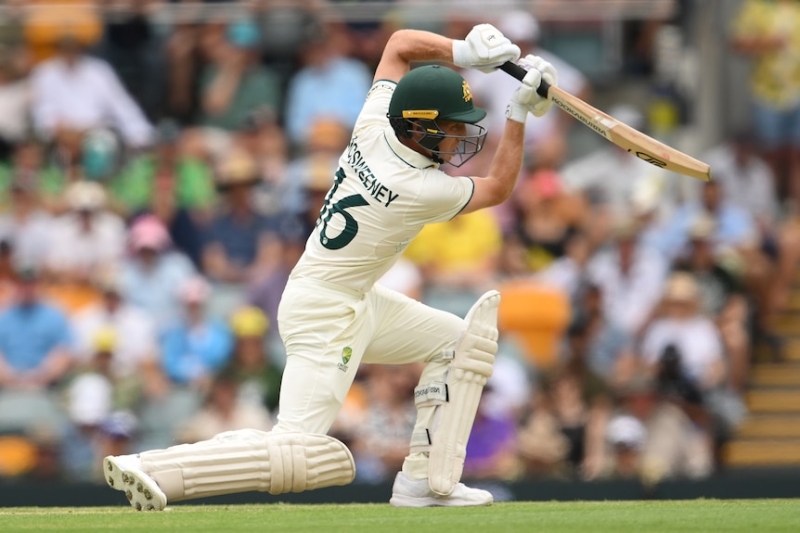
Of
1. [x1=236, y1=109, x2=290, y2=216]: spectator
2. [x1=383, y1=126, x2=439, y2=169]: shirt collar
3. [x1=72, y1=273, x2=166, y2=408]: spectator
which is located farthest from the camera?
[x1=236, y1=109, x2=290, y2=216]: spectator

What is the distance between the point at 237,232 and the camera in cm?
980

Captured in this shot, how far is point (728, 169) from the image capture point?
407 inches

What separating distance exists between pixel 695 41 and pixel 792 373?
2638mm

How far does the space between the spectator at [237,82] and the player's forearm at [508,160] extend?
4588mm

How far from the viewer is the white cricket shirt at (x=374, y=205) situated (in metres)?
5.86

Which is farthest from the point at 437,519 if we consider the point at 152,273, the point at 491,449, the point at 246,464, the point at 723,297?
the point at 152,273

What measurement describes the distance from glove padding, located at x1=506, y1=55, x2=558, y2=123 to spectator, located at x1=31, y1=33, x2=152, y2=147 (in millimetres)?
4779

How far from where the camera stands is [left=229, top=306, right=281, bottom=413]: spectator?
8.73 metres

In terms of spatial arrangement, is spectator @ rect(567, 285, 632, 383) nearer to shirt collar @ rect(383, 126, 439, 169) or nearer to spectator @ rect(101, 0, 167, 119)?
shirt collar @ rect(383, 126, 439, 169)

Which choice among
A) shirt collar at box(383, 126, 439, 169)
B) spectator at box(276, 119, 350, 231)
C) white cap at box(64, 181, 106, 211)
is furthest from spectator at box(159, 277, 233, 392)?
shirt collar at box(383, 126, 439, 169)

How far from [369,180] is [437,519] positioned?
4.41 ft

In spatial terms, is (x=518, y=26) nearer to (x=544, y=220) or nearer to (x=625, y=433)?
(x=544, y=220)

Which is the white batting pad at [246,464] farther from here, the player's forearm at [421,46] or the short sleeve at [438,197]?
the player's forearm at [421,46]

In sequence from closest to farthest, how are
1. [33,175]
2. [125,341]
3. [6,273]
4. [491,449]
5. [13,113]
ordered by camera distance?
[491,449] → [125,341] → [6,273] → [33,175] → [13,113]
